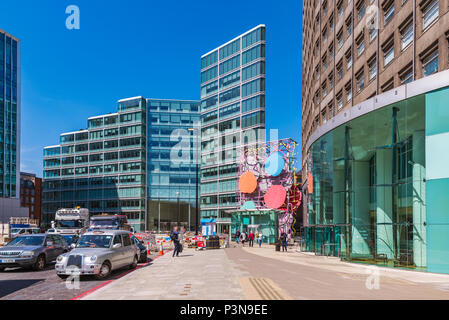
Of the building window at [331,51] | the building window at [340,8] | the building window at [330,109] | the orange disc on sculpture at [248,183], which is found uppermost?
the building window at [340,8]

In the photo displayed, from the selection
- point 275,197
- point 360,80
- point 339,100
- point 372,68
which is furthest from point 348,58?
point 275,197

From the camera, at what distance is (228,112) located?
88500mm

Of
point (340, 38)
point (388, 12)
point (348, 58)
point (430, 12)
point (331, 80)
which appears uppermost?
point (340, 38)

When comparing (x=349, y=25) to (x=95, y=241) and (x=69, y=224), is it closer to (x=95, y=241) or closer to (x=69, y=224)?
(x=95, y=241)

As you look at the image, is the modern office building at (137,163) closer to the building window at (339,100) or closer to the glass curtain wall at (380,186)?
the building window at (339,100)

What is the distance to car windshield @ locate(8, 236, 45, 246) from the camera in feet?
63.8

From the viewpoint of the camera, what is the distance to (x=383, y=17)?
24875 mm

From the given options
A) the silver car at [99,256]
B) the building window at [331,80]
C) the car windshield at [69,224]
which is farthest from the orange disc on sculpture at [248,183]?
the silver car at [99,256]

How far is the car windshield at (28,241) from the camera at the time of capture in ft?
63.8

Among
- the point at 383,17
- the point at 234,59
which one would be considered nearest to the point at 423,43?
the point at 383,17

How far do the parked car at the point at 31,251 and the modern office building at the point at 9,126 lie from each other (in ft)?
240

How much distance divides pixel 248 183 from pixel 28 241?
35.3 m

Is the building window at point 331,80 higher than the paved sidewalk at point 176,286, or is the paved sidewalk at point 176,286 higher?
the building window at point 331,80

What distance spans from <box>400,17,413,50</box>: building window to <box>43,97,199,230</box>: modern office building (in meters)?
84.5
